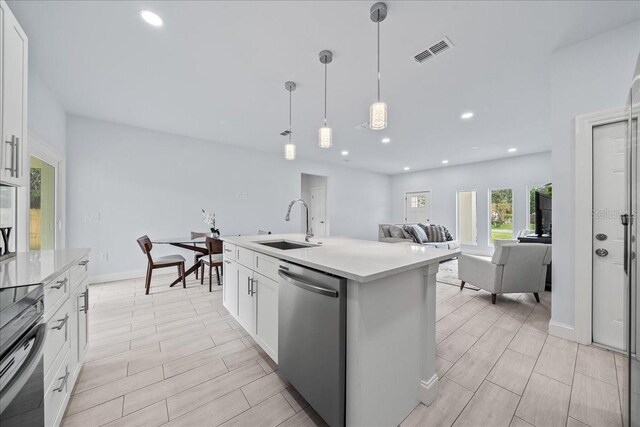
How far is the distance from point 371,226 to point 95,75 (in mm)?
7684

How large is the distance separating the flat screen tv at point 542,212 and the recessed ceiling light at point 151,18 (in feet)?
16.3

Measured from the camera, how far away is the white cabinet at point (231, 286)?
2404 millimetres

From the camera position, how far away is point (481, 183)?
6.96 metres

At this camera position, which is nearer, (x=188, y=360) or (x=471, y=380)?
(x=471, y=380)

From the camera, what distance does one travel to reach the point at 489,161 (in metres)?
6.84

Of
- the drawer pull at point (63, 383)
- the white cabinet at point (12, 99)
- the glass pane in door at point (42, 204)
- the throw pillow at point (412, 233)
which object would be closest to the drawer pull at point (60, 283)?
the drawer pull at point (63, 383)

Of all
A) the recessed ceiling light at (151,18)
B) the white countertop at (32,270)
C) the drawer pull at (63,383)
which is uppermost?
the recessed ceiling light at (151,18)

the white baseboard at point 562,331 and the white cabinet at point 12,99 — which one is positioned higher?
the white cabinet at point 12,99

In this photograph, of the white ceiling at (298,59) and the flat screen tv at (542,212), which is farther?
the flat screen tv at (542,212)

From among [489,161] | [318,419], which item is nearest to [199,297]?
[318,419]

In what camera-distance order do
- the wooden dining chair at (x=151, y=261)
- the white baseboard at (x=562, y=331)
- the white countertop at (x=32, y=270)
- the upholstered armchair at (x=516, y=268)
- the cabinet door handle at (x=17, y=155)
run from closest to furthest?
the white countertop at (x=32, y=270) < the cabinet door handle at (x=17, y=155) < the white baseboard at (x=562, y=331) < the upholstered armchair at (x=516, y=268) < the wooden dining chair at (x=151, y=261)

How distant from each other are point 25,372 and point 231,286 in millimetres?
1704

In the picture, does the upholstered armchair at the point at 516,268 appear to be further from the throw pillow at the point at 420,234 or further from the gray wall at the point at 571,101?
the throw pillow at the point at 420,234

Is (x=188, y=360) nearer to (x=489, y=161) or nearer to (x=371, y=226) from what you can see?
(x=371, y=226)
